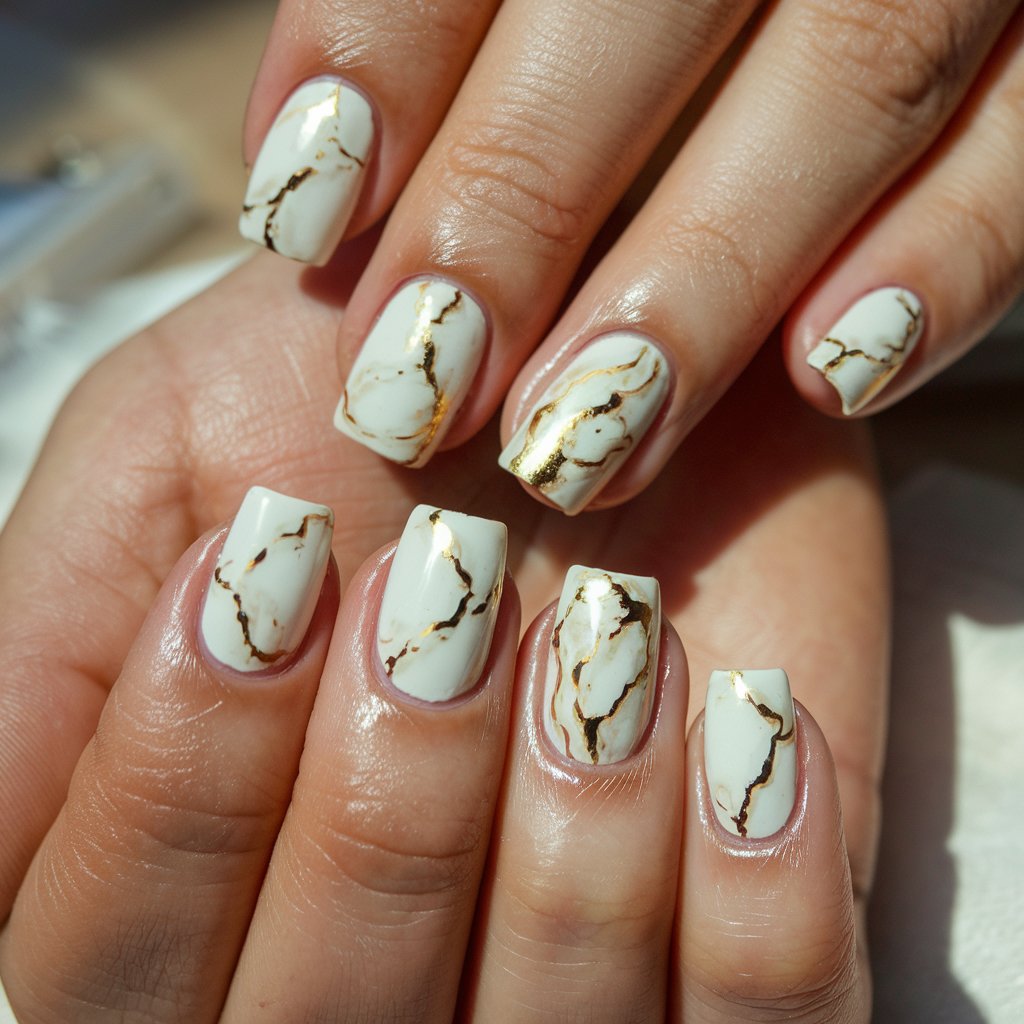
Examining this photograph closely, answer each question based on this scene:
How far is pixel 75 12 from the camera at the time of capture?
72.8 inches

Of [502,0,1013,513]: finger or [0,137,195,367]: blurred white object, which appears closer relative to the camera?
[502,0,1013,513]: finger

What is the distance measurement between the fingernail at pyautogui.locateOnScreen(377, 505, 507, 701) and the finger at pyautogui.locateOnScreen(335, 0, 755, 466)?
9 cm

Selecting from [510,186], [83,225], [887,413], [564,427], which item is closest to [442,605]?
[564,427]

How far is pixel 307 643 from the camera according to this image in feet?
1.82

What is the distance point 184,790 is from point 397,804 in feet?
0.36

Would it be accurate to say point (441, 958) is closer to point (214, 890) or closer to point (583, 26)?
point (214, 890)

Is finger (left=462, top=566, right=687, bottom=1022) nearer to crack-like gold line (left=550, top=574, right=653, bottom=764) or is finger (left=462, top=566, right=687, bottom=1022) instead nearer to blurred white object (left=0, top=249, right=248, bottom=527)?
crack-like gold line (left=550, top=574, right=653, bottom=764)

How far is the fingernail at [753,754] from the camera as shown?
0.53 metres

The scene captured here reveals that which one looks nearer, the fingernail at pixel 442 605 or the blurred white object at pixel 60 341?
the fingernail at pixel 442 605

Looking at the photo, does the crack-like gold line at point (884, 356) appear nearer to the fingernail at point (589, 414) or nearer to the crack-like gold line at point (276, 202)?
the fingernail at point (589, 414)

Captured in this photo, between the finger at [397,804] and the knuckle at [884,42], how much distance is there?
33 centimetres

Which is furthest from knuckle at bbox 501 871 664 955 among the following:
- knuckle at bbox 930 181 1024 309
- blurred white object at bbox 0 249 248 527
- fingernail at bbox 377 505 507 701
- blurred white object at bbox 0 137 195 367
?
blurred white object at bbox 0 137 195 367

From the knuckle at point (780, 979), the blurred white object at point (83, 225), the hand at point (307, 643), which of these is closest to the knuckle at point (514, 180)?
the hand at point (307, 643)

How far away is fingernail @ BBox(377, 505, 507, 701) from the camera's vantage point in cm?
53
